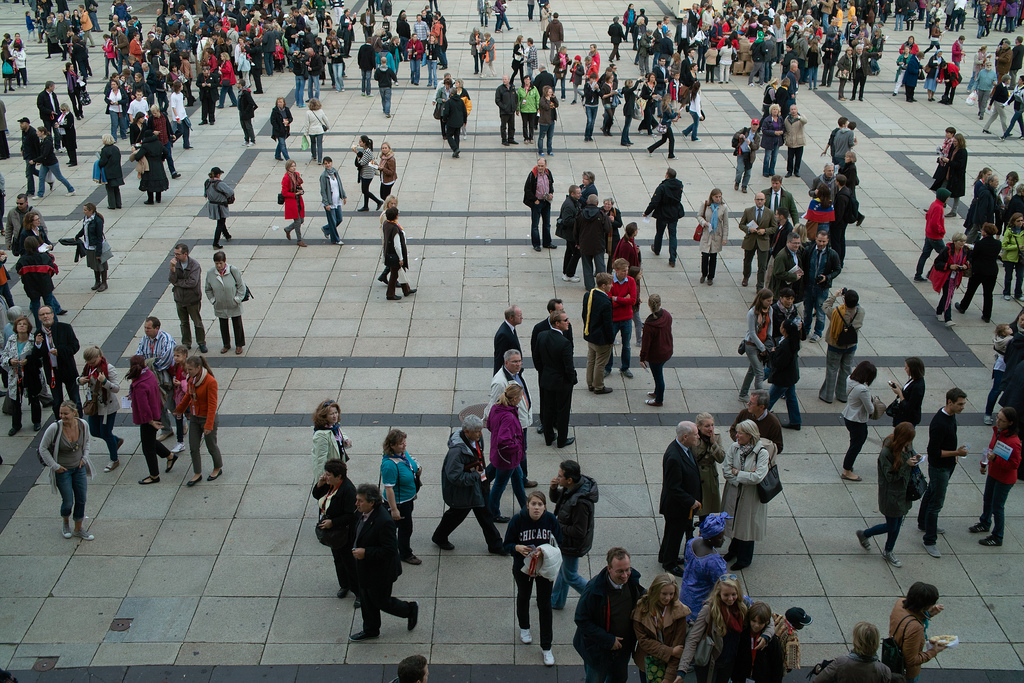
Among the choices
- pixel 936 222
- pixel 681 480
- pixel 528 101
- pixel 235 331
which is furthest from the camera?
pixel 528 101

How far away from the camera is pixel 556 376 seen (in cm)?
1001

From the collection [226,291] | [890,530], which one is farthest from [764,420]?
[226,291]

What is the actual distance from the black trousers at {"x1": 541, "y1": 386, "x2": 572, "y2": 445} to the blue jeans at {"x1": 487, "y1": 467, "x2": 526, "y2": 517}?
1344 millimetres

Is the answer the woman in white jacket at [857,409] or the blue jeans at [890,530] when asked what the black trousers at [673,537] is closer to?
the blue jeans at [890,530]

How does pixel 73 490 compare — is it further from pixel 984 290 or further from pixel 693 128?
pixel 693 128

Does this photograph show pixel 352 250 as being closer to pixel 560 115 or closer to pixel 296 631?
pixel 296 631

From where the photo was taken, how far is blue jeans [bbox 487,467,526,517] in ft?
28.8

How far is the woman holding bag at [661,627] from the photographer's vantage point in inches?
238

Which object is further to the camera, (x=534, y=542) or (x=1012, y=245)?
Answer: (x=1012, y=245)

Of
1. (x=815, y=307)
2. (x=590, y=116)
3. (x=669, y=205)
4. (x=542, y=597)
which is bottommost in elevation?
(x=542, y=597)

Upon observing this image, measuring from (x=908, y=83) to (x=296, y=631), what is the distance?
2506 cm

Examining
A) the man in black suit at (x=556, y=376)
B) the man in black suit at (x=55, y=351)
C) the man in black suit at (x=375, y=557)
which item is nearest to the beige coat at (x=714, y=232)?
the man in black suit at (x=556, y=376)

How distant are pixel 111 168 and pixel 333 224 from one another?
487 cm

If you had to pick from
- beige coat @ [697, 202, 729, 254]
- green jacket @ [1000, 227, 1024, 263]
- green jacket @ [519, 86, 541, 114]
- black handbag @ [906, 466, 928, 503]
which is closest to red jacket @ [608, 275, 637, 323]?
beige coat @ [697, 202, 729, 254]
